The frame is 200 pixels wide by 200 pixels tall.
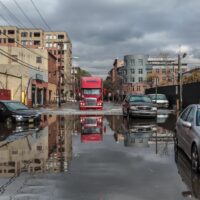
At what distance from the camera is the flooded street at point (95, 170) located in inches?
285

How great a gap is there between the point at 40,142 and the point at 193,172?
281 inches

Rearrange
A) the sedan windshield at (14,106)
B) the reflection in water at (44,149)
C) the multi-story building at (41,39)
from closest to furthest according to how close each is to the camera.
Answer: the reflection in water at (44,149), the sedan windshield at (14,106), the multi-story building at (41,39)

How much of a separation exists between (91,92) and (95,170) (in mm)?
35238

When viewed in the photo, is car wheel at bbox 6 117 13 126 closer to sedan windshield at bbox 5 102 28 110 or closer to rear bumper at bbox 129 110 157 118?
sedan windshield at bbox 5 102 28 110

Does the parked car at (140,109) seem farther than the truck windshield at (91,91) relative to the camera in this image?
No

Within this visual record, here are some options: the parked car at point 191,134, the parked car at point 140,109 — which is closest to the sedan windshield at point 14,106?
the parked car at point 140,109

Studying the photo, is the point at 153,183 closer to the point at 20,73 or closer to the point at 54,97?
the point at 20,73

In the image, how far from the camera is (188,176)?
8641 mm

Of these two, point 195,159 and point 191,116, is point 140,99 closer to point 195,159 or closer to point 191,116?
point 191,116

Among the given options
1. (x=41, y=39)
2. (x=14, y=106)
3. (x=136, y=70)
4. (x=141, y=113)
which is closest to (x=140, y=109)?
(x=141, y=113)

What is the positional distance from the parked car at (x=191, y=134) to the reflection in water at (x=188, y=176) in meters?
0.21

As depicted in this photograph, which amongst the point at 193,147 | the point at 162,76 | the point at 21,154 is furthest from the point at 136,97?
the point at 162,76

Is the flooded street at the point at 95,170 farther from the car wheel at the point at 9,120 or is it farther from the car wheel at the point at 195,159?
the car wheel at the point at 9,120

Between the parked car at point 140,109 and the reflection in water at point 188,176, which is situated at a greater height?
the parked car at point 140,109
